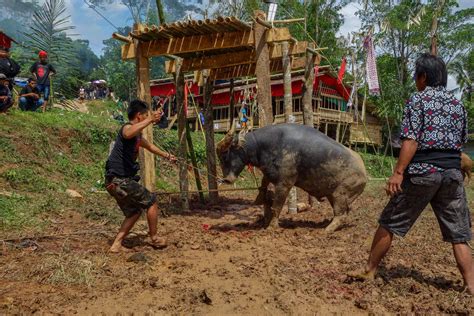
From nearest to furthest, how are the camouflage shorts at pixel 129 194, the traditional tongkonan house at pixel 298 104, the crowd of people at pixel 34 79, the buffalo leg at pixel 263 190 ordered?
1. the camouflage shorts at pixel 129 194
2. the buffalo leg at pixel 263 190
3. the crowd of people at pixel 34 79
4. the traditional tongkonan house at pixel 298 104

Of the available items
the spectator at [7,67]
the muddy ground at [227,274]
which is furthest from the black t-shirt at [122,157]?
the spectator at [7,67]

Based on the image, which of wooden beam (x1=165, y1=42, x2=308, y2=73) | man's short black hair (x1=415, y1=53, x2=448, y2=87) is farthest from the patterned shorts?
wooden beam (x1=165, y1=42, x2=308, y2=73)

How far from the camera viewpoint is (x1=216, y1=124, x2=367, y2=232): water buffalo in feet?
20.1

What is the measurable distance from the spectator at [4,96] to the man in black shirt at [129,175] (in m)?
6.05

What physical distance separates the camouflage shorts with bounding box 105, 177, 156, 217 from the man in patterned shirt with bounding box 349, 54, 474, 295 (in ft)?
8.85

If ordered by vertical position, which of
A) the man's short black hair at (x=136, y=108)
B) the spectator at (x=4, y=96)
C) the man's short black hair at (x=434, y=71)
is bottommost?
the man's short black hair at (x=136, y=108)

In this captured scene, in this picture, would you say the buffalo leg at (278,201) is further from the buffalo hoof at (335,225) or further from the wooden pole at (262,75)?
the wooden pole at (262,75)

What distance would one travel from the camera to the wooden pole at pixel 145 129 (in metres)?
6.99

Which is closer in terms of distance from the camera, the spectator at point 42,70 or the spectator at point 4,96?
the spectator at point 4,96

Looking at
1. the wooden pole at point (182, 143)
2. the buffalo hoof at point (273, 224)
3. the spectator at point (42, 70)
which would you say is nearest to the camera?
the buffalo hoof at point (273, 224)

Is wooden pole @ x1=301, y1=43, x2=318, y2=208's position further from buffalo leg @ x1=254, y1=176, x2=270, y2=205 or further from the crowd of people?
the crowd of people

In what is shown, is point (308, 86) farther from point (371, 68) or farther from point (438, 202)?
point (438, 202)

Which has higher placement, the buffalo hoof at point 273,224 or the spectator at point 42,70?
the spectator at point 42,70

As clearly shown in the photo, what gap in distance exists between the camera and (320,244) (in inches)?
213
